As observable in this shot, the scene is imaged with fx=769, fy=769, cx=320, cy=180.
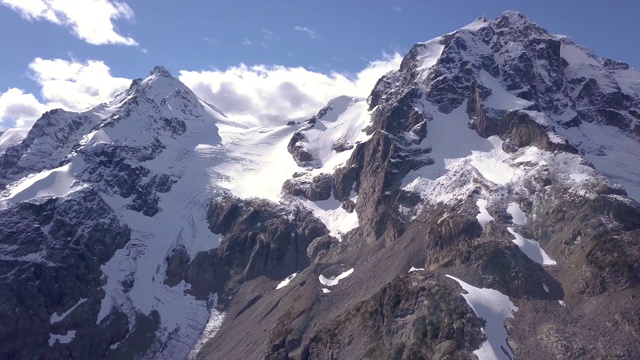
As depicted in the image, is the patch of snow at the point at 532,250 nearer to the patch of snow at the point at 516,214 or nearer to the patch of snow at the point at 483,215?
the patch of snow at the point at 516,214

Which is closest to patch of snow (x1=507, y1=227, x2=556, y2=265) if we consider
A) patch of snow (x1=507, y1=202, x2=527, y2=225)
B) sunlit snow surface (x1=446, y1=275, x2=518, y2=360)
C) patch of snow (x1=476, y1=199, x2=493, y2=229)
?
patch of snow (x1=507, y1=202, x2=527, y2=225)

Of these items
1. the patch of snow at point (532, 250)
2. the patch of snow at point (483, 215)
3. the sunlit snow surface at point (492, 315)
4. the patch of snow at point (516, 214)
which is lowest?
the sunlit snow surface at point (492, 315)

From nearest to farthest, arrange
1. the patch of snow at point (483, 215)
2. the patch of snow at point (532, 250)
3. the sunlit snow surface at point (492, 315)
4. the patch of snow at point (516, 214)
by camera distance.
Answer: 1. the sunlit snow surface at point (492, 315)
2. the patch of snow at point (532, 250)
3. the patch of snow at point (516, 214)
4. the patch of snow at point (483, 215)

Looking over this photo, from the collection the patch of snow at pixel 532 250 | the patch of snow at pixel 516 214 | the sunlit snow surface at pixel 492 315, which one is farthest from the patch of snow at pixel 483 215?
the sunlit snow surface at pixel 492 315

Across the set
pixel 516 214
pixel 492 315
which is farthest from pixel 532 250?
pixel 492 315

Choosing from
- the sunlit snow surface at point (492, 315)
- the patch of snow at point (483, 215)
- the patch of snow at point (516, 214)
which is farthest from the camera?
the patch of snow at point (483, 215)

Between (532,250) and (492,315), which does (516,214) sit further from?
(492,315)

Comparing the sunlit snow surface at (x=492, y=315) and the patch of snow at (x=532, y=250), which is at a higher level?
the patch of snow at (x=532, y=250)
